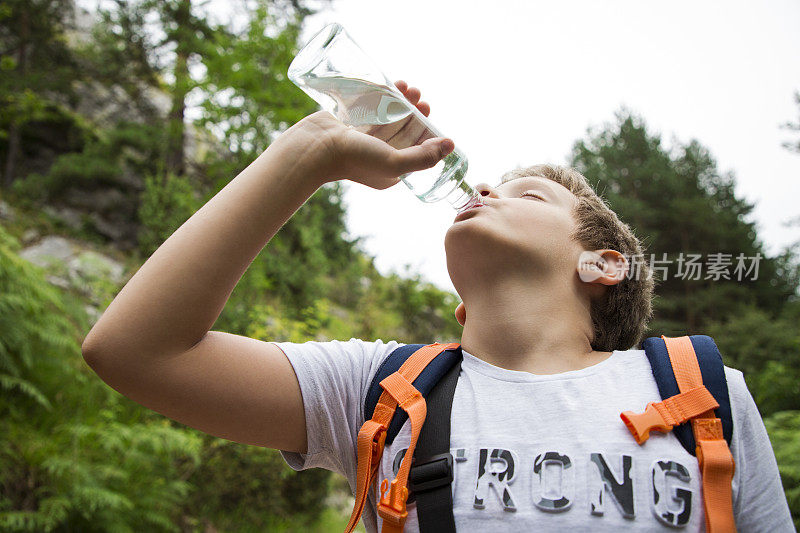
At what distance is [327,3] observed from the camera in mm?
12836

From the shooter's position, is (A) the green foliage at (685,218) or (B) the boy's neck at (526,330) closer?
(B) the boy's neck at (526,330)

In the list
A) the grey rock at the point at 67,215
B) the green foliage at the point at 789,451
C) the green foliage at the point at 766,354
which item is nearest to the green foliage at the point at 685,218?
the green foliage at the point at 766,354

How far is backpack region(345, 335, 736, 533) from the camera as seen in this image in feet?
3.57

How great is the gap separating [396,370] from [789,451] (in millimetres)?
3781

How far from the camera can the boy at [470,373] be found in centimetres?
111

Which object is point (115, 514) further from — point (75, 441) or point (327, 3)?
point (327, 3)

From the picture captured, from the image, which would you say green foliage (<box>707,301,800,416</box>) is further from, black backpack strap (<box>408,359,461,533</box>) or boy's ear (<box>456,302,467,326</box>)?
black backpack strap (<box>408,359,461,533</box>)

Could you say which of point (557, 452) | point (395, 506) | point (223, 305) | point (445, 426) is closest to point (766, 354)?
point (557, 452)

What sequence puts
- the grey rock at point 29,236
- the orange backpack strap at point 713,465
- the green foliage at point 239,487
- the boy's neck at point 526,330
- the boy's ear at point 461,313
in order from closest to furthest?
the orange backpack strap at point 713,465 < the boy's neck at point 526,330 < the boy's ear at point 461,313 < the green foliage at point 239,487 < the grey rock at point 29,236

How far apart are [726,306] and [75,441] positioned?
14.7m

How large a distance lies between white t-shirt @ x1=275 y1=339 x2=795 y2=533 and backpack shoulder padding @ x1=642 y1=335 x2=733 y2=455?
3cm

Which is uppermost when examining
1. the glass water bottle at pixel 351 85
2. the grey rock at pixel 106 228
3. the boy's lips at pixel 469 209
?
the grey rock at pixel 106 228

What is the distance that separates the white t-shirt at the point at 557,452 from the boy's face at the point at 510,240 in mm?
294

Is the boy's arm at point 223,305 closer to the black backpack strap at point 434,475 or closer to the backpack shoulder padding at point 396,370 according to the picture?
the backpack shoulder padding at point 396,370
